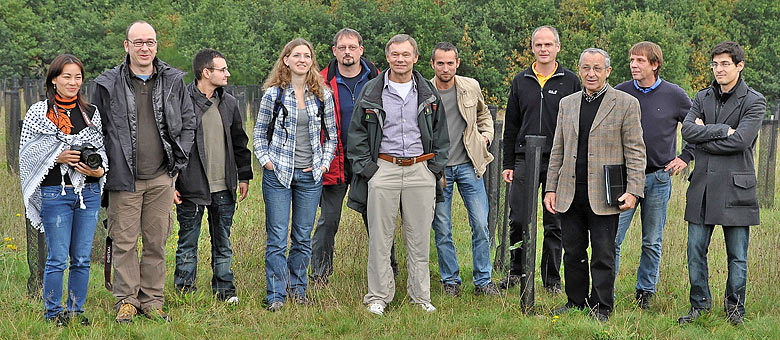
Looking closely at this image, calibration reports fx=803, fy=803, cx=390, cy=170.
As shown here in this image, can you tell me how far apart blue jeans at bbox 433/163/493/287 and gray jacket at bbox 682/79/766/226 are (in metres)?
1.69

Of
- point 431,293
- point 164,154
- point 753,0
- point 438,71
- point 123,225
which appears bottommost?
point 431,293

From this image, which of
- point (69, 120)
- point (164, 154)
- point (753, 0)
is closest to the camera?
point (69, 120)

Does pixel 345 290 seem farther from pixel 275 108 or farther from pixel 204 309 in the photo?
pixel 275 108

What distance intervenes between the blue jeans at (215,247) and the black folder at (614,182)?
2.83 metres

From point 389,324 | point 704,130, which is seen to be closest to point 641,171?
point 704,130

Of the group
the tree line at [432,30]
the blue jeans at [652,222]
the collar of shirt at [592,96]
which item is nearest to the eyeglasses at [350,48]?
the collar of shirt at [592,96]

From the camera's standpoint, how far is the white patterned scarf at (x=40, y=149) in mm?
5203

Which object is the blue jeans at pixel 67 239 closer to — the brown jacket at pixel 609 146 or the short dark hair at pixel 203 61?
the short dark hair at pixel 203 61

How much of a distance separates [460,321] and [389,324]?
1.71ft

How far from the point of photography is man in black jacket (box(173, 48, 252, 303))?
5965 millimetres

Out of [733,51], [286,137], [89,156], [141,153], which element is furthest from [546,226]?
[89,156]

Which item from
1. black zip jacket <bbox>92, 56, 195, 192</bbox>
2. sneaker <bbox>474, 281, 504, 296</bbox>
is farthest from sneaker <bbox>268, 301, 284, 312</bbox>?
sneaker <bbox>474, 281, 504, 296</bbox>

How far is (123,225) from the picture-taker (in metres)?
5.58

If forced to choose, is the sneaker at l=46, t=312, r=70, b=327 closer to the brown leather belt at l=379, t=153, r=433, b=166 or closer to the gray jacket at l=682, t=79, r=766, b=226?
the brown leather belt at l=379, t=153, r=433, b=166
